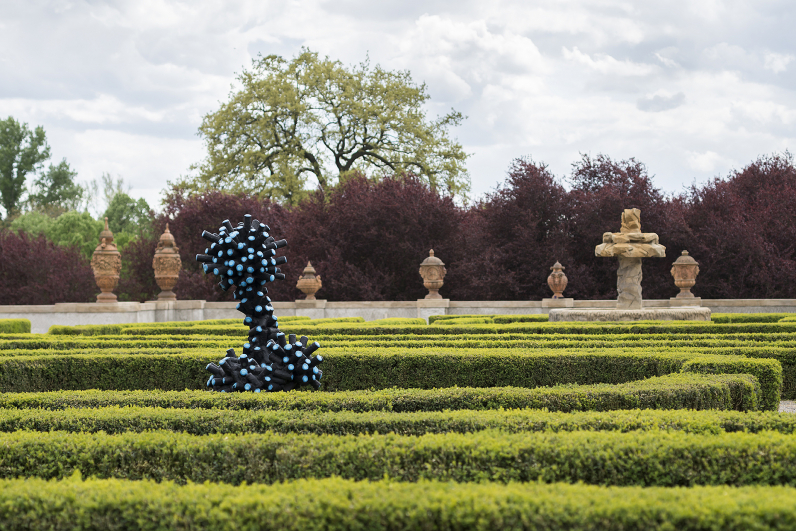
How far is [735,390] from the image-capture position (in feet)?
17.9

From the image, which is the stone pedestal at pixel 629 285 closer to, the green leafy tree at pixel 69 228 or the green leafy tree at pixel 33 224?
the green leafy tree at pixel 69 228

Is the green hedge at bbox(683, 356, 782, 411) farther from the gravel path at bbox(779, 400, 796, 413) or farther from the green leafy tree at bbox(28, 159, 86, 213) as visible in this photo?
the green leafy tree at bbox(28, 159, 86, 213)

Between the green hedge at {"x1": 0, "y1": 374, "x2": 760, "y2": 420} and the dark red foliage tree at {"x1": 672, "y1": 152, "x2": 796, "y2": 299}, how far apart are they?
1865 cm

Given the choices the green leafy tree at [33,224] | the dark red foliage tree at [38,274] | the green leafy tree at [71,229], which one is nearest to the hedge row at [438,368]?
the dark red foliage tree at [38,274]

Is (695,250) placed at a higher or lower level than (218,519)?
higher

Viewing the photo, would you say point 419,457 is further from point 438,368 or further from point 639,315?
point 639,315

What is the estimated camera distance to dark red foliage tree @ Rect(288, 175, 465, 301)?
24281 millimetres

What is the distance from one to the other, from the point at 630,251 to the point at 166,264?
13215 millimetres

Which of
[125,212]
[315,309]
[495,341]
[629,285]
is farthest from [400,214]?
[125,212]

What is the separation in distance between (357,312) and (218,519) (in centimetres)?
1706

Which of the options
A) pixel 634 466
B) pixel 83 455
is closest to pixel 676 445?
pixel 634 466

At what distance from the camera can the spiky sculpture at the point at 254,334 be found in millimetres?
5668

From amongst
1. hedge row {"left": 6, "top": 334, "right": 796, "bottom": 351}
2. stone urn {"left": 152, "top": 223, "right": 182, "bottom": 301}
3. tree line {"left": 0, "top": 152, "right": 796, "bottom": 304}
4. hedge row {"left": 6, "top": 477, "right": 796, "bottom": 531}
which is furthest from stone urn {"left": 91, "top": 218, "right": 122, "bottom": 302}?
hedge row {"left": 6, "top": 477, "right": 796, "bottom": 531}

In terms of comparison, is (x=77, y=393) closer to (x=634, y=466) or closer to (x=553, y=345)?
(x=634, y=466)
